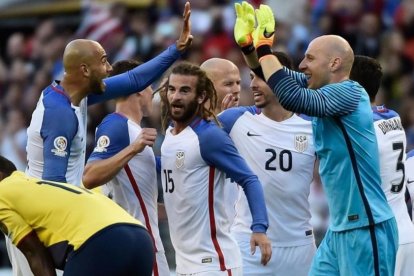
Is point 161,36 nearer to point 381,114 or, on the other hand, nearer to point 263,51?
point 381,114

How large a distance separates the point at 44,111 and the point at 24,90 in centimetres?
1159

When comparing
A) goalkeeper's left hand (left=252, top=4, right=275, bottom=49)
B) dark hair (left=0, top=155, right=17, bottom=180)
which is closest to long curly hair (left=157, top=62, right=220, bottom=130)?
goalkeeper's left hand (left=252, top=4, right=275, bottom=49)

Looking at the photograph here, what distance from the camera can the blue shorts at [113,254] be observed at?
339 inches

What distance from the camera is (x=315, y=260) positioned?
31.2ft

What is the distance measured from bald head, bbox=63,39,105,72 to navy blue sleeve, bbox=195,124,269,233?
114cm

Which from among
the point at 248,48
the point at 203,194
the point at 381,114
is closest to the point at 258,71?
the point at 248,48

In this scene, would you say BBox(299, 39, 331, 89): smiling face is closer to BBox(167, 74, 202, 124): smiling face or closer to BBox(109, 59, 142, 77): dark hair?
BBox(167, 74, 202, 124): smiling face

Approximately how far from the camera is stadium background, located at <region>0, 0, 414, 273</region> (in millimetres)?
17062

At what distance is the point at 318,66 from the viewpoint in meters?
9.52

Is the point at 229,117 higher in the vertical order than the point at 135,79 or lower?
lower

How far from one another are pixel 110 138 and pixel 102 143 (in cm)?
7

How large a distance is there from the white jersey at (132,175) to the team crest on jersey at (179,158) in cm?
42

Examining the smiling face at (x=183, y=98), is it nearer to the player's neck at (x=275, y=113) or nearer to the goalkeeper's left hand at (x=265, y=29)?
the goalkeeper's left hand at (x=265, y=29)

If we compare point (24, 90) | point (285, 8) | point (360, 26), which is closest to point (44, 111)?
point (360, 26)
